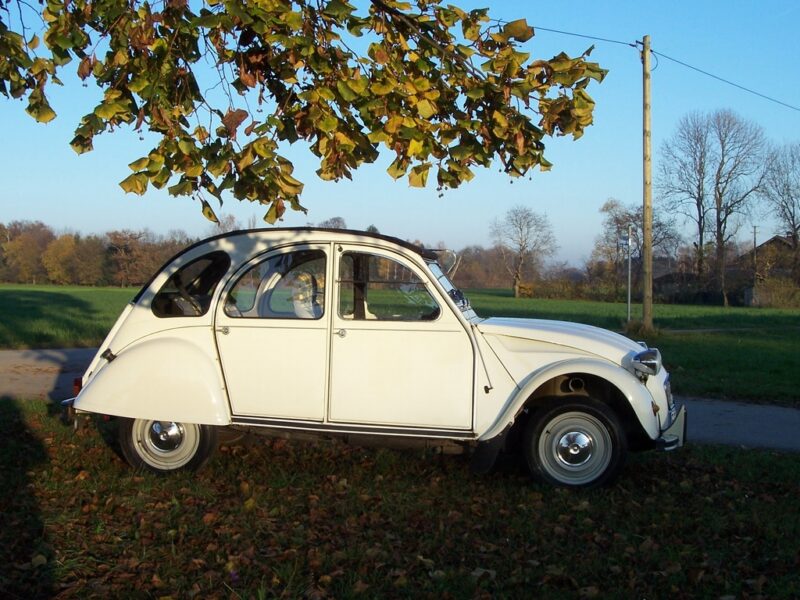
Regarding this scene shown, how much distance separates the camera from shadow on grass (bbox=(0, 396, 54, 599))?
173 inches

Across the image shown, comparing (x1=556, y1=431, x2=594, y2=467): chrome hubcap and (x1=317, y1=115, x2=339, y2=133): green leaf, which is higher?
(x1=317, y1=115, x2=339, y2=133): green leaf

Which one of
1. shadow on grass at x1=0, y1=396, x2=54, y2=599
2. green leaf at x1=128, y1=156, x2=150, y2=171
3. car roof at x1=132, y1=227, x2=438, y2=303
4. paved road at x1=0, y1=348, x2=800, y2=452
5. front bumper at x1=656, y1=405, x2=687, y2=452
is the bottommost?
shadow on grass at x1=0, y1=396, x2=54, y2=599

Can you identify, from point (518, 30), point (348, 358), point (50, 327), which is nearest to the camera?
point (518, 30)

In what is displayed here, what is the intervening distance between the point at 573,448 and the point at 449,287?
5.20ft

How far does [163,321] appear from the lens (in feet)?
21.9

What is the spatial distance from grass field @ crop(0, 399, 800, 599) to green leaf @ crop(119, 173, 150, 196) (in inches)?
85.2

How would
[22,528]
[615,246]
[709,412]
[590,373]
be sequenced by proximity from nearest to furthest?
1. [22,528]
2. [590,373]
3. [709,412]
4. [615,246]

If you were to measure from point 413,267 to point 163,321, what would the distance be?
2035 mm

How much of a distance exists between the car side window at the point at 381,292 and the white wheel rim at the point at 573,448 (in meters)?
1.26

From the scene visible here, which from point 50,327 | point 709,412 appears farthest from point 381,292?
point 50,327

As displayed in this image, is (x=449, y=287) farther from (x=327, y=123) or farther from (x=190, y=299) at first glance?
(x=190, y=299)

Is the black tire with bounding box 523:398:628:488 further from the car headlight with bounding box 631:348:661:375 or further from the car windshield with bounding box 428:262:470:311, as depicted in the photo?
the car windshield with bounding box 428:262:470:311

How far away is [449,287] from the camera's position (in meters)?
6.77

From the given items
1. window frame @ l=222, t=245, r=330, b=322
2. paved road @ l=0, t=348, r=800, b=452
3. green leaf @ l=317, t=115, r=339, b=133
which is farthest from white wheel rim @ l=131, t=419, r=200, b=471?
paved road @ l=0, t=348, r=800, b=452
